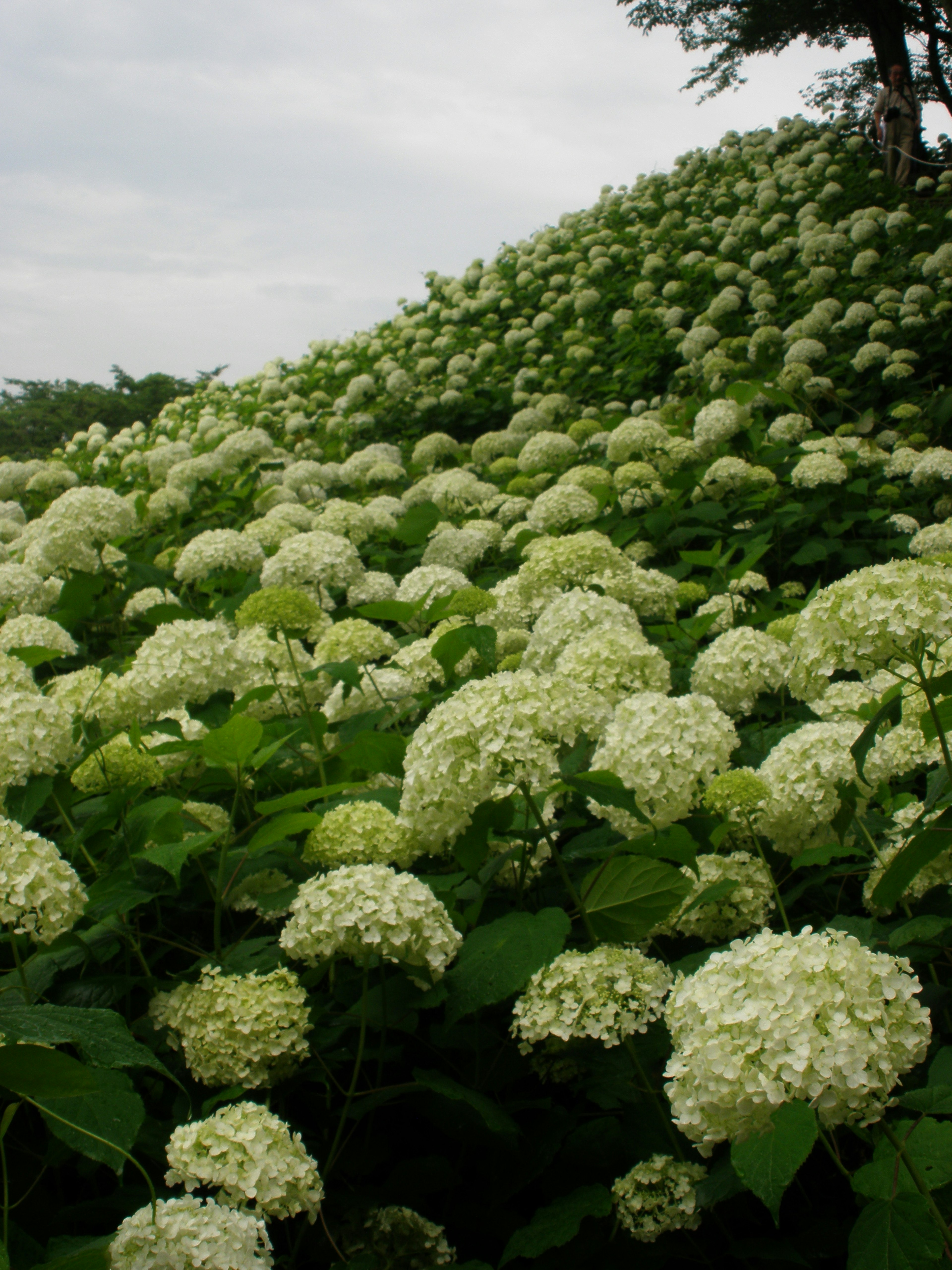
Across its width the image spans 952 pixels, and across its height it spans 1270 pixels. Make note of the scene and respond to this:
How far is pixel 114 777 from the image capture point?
7.66 ft

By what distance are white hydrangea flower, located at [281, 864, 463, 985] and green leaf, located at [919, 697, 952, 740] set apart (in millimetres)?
1033

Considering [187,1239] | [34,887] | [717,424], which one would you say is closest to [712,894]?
[187,1239]

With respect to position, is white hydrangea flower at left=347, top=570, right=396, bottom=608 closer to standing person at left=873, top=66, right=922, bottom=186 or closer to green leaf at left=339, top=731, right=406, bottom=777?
green leaf at left=339, top=731, right=406, bottom=777

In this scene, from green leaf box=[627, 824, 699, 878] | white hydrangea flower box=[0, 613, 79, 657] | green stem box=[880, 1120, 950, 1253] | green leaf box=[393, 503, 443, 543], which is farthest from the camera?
green leaf box=[393, 503, 443, 543]

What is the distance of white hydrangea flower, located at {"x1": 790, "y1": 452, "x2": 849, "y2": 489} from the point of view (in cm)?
553

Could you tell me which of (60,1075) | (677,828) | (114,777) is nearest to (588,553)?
(677,828)

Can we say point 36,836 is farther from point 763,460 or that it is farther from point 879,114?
point 879,114

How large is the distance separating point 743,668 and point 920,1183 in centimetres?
175

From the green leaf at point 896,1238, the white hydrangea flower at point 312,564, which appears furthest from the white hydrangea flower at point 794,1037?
the white hydrangea flower at point 312,564

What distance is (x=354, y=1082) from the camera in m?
1.81

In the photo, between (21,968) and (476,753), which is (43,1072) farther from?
(476,753)

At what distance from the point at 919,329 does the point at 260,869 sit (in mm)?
8170

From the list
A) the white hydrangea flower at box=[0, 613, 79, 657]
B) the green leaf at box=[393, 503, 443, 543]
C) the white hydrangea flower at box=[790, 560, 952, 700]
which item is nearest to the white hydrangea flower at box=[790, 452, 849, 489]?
the green leaf at box=[393, 503, 443, 543]

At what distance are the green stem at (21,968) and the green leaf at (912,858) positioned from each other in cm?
162
